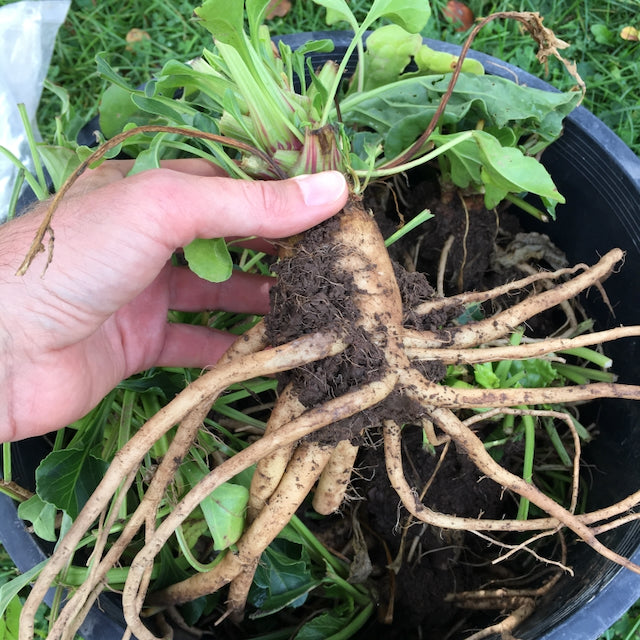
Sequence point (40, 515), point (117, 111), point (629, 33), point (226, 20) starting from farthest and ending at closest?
point (629, 33) < point (117, 111) < point (40, 515) < point (226, 20)

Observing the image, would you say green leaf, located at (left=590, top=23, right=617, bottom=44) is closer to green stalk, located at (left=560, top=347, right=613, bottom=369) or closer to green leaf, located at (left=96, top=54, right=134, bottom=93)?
green stalk, located at (left=560, top=347, right=613, bottom=369)

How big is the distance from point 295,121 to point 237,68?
135 mm

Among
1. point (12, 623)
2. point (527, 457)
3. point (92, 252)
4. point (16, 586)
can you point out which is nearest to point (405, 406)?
point (527, 457)

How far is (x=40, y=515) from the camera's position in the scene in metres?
1.13

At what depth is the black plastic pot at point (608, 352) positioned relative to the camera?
1055 mm

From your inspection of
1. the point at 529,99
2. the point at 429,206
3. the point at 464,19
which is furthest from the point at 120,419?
the point at 464,19

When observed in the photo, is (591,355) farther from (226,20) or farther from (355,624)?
(226,20)

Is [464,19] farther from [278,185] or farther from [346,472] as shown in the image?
[346,472]

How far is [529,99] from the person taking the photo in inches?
47.5

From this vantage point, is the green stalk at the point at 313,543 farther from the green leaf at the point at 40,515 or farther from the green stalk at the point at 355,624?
the green leaf at the point at 40,515

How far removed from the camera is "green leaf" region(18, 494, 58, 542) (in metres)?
1.12

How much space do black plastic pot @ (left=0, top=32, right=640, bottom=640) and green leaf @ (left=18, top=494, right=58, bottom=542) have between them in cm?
6

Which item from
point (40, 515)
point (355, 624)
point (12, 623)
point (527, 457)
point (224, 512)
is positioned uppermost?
point (527, 457)

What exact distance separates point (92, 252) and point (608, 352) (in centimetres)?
120
